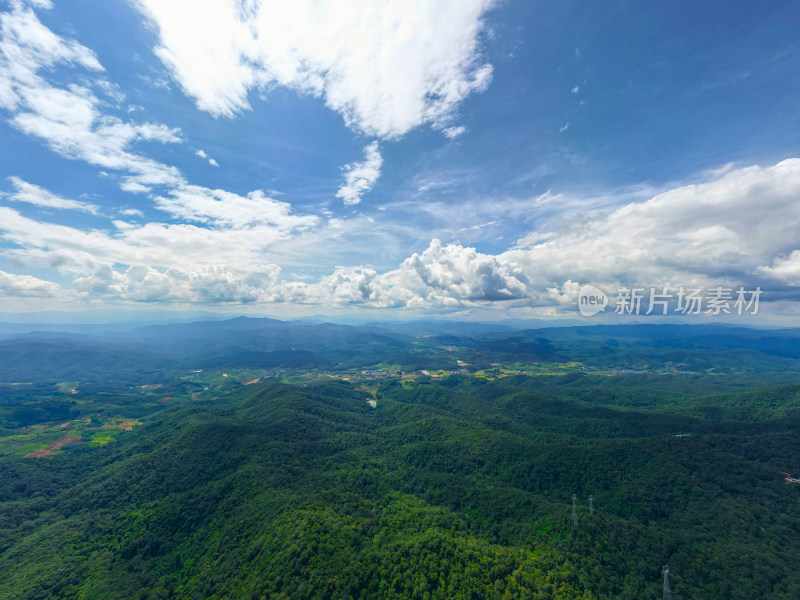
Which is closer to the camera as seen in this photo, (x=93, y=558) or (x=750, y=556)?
(x=750, y=556)

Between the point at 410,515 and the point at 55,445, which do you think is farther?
the point at 55,445

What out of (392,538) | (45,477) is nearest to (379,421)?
(392,538)

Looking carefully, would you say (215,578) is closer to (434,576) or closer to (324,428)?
(434,576)

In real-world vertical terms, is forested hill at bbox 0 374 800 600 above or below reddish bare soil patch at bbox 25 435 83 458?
above

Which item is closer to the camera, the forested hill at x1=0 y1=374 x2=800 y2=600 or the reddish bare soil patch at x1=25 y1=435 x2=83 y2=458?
the forested hill at x1=0 y1=374 x2=800 y2=600
